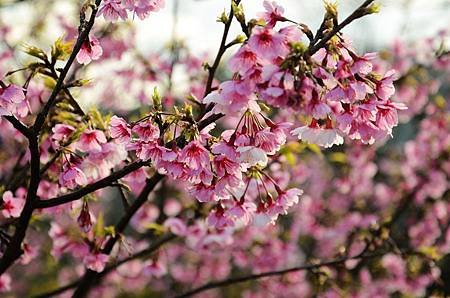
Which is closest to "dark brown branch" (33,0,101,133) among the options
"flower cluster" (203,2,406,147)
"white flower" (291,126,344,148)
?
"flower cluster" (203,2,406,147)

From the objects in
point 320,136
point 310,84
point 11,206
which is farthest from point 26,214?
point 310,84

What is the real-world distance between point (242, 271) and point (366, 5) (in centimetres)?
969

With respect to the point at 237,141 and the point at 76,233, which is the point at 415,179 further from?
the point at 237,141

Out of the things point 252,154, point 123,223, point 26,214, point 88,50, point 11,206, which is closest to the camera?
point 252,154

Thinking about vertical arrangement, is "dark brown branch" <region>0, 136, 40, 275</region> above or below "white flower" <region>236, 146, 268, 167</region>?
above

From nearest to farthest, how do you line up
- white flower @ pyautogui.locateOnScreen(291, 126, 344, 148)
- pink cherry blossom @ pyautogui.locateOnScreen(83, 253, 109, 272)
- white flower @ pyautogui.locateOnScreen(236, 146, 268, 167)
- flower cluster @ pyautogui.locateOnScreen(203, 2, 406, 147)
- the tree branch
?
flower cluster @ pyautogui.locateOnScreen(203, 2, 406, 147) < white flower @ pyautogui.locateOnScreen(236, 146, 268, 167) < white flower @ pyautogui.locateOnScreen(291, 126, 344, 148) < the tree branch < pink cherry blossom @ pyautogui.locateOnScreen(83, 253, 109, 272)

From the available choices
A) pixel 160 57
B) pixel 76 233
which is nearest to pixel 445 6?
pixel 160 57

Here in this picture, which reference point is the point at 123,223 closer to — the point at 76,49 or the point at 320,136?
the point at 76,49

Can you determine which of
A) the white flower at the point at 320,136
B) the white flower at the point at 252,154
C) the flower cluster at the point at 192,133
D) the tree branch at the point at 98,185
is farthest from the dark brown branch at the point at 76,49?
the white flower at the point at 320,136

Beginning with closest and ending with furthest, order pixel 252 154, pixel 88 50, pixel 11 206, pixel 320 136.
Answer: pixel 252 154 < pixel 320 136 < pixel 88 50 < pixel 11 206

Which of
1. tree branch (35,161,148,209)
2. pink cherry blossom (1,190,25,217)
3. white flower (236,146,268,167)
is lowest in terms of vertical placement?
white flower (236,146,268,167)

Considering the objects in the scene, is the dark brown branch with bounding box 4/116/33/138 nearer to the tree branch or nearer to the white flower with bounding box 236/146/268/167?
the tree branch

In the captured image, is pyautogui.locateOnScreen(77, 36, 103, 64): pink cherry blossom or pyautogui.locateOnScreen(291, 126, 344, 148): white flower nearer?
pyautogui.locateOnScreen(291, 126, 344, 148): white flower

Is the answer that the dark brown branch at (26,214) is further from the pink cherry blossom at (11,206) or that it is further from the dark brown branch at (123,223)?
the dark brown branch at (123,223)
